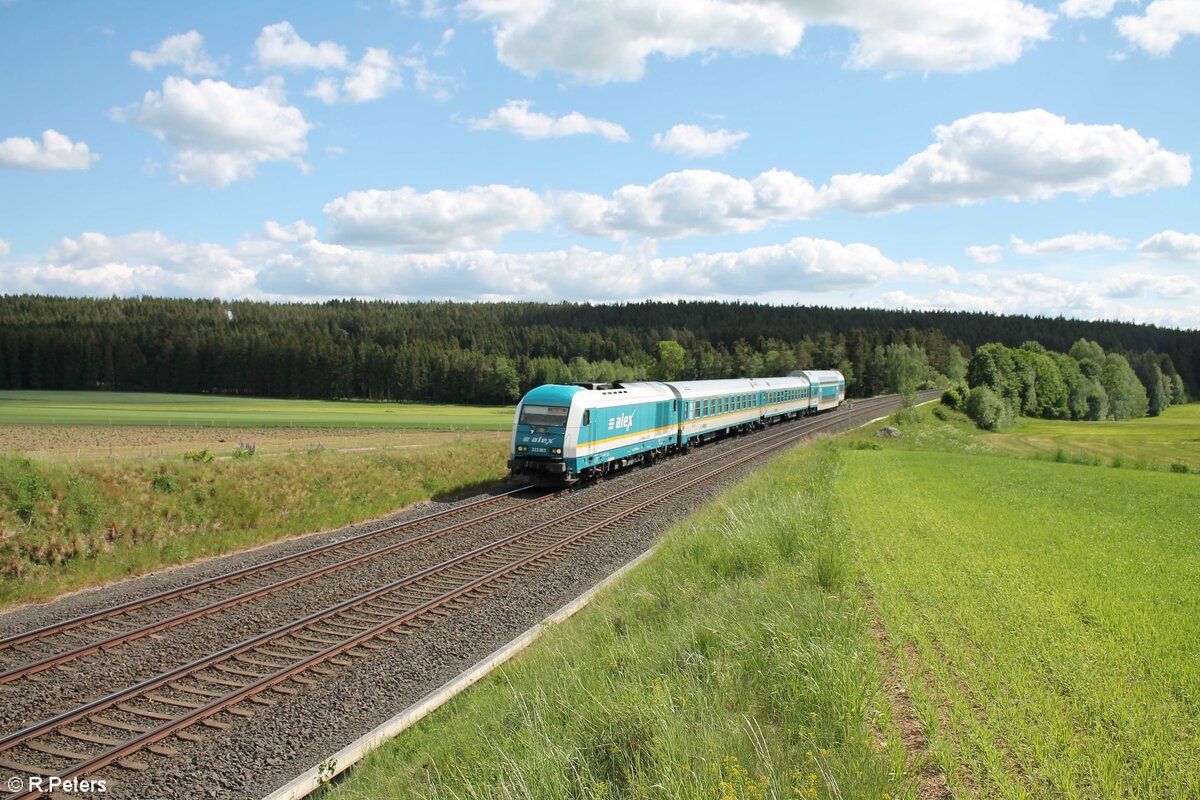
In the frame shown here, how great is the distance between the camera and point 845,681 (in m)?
5.97

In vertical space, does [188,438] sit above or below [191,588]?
below

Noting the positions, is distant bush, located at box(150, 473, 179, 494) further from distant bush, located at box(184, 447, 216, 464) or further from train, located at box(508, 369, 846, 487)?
train, located at box(508, 369, 846, 487)

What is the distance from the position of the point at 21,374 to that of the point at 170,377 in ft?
59.0

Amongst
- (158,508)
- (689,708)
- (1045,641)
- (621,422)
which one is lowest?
(158,508)

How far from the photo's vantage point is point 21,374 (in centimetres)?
10106

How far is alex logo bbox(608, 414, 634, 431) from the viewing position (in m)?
26.0

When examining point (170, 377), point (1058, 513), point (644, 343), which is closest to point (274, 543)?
point (1058, 513)

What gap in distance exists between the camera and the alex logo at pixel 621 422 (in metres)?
26.0

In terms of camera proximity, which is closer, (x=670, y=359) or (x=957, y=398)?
(x=957, y=398)

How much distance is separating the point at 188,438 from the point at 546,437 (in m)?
32.4

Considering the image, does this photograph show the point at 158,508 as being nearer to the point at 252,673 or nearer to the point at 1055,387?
the point at 252,673

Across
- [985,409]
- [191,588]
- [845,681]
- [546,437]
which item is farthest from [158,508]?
[985,409]

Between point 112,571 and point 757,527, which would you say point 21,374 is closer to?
point 112,571

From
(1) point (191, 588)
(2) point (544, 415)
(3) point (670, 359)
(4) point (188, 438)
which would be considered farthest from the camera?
(3) point (670, 359)
